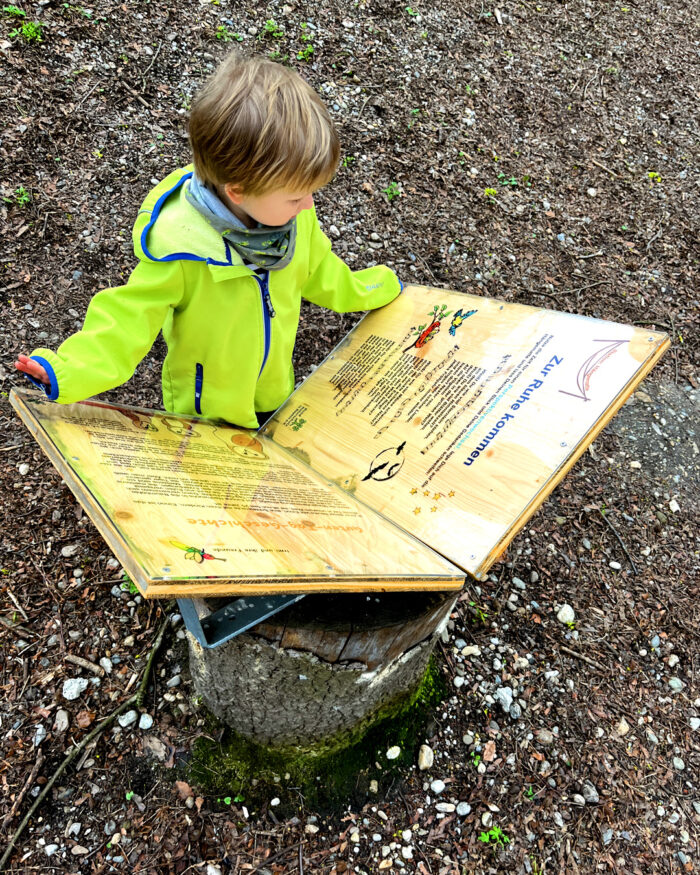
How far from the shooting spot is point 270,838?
241 centimetres

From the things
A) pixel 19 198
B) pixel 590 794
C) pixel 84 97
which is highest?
pixel 84 97

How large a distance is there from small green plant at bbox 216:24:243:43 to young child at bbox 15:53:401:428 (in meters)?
3.42

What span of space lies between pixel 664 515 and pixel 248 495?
2.98m

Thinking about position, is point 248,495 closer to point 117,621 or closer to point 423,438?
point 423,438

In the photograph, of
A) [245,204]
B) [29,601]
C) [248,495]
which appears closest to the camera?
[248,495]

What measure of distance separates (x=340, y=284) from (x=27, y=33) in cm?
357

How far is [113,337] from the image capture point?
1.86 m

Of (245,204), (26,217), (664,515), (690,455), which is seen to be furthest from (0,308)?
(690,455)

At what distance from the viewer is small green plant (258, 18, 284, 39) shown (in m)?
4.91

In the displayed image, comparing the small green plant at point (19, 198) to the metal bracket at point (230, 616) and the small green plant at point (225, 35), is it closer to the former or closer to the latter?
the small green plant at point (225, 35)

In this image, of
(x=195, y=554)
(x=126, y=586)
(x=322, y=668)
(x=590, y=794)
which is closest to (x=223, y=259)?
(x=195, y=554)

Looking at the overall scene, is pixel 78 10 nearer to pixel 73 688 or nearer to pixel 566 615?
pixel 73 688

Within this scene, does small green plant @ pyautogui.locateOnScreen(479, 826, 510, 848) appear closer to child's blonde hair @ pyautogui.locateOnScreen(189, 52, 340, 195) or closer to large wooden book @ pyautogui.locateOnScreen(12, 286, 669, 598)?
large wooden book @ pyautogui.locateOnScreen(12, 286, 669, 598)

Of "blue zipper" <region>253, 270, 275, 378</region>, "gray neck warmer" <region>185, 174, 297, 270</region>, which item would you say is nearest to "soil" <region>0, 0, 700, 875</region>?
"blue zipper" <region>253, 270, 275, 378</region>
